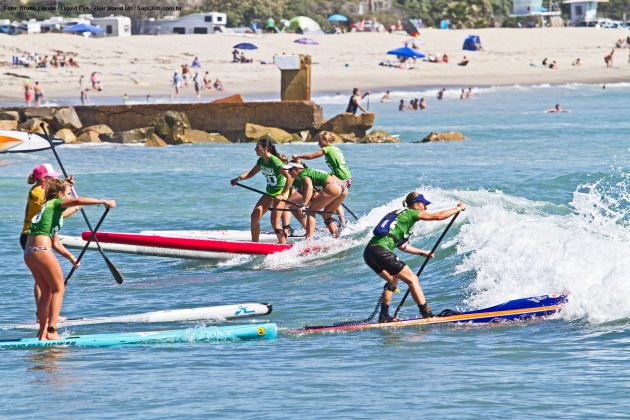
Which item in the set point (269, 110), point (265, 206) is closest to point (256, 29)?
point (269, 110)

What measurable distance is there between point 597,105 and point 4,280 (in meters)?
45.1

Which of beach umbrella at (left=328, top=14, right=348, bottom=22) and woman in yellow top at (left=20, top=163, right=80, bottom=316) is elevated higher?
beach umbrella at (left=328, top=14, right=348, bottom=22)

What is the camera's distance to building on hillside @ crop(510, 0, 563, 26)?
110m

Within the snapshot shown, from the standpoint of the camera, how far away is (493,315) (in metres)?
12.6

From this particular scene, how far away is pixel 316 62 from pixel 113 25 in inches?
546

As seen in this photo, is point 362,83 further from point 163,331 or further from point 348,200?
point 163,331

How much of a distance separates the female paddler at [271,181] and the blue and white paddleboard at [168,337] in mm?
4939

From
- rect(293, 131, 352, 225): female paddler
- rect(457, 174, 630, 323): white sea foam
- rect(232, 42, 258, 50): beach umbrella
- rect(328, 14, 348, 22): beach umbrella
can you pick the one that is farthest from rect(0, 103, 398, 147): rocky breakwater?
rect(328, 14, 348, 22): beach umbrella

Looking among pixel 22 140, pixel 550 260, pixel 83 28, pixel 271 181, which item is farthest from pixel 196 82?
pixel 550 260

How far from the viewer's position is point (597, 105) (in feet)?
188

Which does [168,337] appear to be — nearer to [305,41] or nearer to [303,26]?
[305,41]

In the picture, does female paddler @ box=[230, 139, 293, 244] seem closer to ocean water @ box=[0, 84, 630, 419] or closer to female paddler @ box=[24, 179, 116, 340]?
ocean water @ box=[0, 84, 630, 419]

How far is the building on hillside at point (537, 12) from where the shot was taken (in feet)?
363

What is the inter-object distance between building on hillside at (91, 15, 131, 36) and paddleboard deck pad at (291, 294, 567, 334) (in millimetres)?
68005
